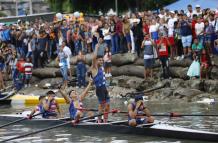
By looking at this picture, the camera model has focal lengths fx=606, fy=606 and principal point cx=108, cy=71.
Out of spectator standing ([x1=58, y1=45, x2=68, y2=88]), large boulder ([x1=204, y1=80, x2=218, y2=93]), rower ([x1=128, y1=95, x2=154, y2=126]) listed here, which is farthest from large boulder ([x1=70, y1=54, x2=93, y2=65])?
rower ([x1=128, y1=95, x2=154, y2=126])

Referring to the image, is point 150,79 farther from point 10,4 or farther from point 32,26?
point 10,4

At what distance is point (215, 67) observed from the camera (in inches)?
926

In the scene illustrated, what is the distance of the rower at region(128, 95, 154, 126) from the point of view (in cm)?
1544

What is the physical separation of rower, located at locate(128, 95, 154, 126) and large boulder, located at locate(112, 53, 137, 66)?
1155 centimetres

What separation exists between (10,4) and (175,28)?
61.6m

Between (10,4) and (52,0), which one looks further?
(10,4)

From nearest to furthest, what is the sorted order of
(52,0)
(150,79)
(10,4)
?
(150,79) < (52,0) < (10,4)

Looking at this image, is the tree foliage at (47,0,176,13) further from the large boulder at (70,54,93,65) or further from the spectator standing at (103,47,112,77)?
the spectator standing at (103,47,112,77)

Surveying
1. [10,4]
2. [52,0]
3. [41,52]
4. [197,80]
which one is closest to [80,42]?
[41,52]

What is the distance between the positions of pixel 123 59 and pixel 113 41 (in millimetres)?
1010

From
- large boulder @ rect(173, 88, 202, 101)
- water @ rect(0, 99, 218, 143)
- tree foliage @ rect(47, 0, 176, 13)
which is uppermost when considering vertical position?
tree foliage @ rect(47, 0, 176, 13)

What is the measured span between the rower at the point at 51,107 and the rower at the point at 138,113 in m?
3.00

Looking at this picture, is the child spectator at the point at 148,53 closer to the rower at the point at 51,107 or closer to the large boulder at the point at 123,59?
the large boulder at the point at 123,59

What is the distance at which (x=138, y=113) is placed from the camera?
609 inches
